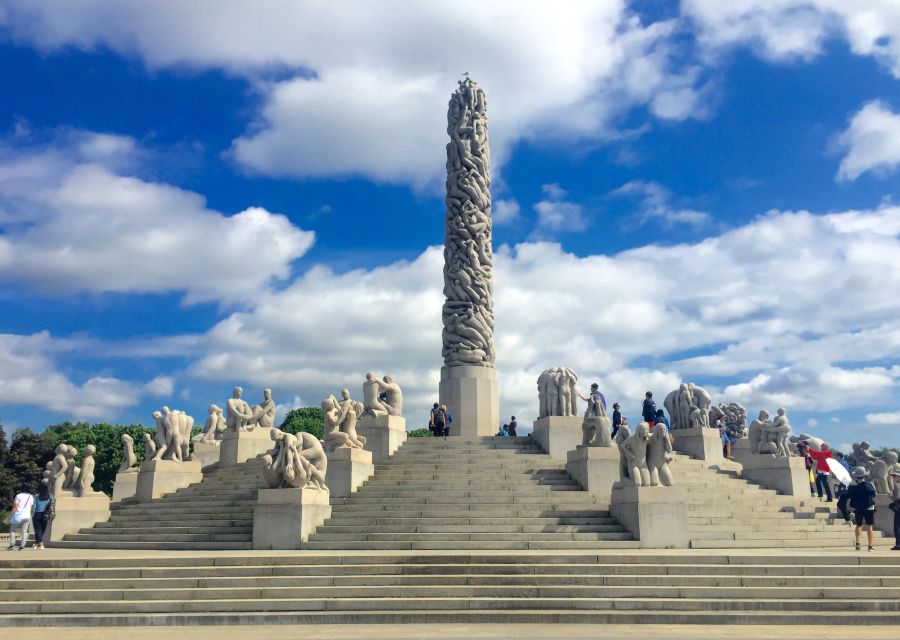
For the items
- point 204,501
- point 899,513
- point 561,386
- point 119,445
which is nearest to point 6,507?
point 119,445

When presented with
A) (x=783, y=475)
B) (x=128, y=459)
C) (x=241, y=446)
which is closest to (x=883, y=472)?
(x=783, y=475)

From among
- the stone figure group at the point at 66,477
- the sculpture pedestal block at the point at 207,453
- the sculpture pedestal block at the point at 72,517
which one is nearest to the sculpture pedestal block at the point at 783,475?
the sculpture pedestal block at the point at 207,453

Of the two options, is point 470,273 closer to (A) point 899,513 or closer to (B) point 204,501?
(B) point 204,501

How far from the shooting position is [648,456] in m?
15.0

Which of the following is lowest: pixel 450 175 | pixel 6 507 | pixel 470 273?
pixel 6 507

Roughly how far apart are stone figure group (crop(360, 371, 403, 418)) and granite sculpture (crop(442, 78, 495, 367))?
4936 millimetres

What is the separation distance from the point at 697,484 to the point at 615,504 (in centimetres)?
436

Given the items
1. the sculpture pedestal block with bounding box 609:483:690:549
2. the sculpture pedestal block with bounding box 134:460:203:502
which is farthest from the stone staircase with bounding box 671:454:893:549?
the sculpture pedestal block with bounding box 134:460:203:502

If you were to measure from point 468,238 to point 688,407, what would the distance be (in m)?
10.5

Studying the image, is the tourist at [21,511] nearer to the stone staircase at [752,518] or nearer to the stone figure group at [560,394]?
the stone figure group at [560,394]

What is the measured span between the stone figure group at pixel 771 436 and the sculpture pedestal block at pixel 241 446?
1454 centimetres

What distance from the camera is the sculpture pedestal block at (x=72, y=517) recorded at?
17984mm

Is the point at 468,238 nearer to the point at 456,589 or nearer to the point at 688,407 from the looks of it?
the point at 688,407

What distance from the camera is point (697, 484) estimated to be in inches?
725
